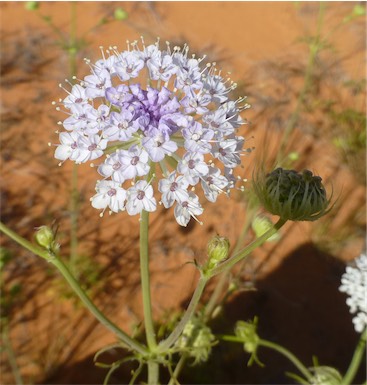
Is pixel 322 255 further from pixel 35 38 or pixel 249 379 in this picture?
pixel 35 38

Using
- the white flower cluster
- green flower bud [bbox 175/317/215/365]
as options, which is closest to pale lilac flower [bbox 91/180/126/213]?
green flower bud [bbox 175/317/215/365]

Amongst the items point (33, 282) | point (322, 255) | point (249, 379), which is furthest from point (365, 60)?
point (33, 282)

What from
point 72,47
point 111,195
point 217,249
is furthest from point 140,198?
point 72,47

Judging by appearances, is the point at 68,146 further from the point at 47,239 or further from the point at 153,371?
the point at 153,371

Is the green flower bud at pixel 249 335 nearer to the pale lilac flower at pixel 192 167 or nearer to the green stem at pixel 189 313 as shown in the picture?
the green stem at pixel 189 313

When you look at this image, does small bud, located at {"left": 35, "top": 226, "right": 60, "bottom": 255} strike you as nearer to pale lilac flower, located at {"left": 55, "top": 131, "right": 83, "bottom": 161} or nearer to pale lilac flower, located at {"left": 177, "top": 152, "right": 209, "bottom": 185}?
pale lilac flower, located at {"left": 55, "top": 131, "right": 83, "bottom": 161}

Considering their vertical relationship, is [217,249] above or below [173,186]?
below
